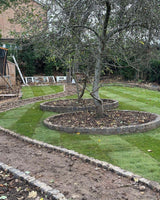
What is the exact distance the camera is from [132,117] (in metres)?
7.22

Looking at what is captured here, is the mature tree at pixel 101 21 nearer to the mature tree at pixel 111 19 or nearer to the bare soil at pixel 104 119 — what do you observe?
the mature tree at pixel 111 19

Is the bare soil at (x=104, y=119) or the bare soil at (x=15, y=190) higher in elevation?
the bare soil at (x=104, y=119)

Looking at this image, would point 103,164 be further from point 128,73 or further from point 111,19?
point 128,73

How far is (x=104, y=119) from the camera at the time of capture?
277 inches

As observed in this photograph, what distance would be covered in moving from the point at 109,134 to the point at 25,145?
197 cm

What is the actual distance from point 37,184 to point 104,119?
12.1 ft

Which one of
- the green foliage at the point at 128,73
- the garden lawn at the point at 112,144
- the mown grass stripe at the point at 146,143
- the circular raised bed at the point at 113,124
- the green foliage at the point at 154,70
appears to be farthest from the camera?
the green foliage at the point at 128,73

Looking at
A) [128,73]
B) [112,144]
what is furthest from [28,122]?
[128,73]

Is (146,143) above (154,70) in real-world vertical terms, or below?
below

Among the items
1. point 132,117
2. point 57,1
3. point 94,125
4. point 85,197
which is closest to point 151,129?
point 132,117

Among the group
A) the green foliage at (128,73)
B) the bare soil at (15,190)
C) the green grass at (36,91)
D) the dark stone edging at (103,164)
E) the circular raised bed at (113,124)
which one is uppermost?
the green foliage at (128,73)

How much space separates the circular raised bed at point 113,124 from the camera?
6.13m

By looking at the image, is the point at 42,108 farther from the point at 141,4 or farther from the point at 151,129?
the point at 141,4

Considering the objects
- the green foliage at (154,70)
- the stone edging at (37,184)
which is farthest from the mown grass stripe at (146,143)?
the green foliage at (154,70)
